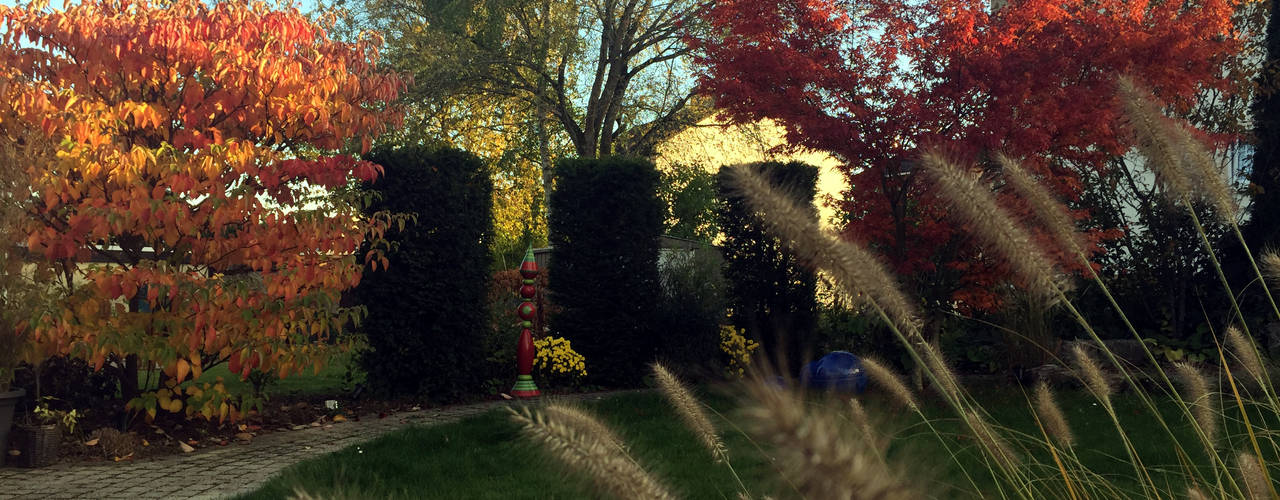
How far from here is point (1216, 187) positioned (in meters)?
2.19

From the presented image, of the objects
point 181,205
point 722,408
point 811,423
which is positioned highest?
point 181,205

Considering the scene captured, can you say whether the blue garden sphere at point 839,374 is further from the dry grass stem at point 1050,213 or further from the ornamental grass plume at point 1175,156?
the dry grass stem at point 1050,213

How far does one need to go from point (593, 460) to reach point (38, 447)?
594cm

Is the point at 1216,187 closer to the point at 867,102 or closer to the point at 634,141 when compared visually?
the point at 867,102

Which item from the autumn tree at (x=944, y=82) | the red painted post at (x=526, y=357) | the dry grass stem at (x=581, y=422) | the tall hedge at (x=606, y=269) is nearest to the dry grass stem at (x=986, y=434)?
the dry grass stem at (x=581, y=422)

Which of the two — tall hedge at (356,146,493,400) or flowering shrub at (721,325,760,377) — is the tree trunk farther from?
tall hedge at (356,146,493,400)

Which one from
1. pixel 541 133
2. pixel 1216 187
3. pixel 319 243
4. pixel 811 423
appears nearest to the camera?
pixel 811 423

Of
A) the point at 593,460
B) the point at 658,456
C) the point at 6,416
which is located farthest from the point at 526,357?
the point at 593,460

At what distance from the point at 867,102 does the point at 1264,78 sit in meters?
4.39

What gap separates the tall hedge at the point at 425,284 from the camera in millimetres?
7965

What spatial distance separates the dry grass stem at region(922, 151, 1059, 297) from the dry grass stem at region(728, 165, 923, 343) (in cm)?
24

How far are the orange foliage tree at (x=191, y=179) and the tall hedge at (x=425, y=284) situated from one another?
3.47 ft

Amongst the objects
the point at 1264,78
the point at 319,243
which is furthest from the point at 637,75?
the point at 319,243

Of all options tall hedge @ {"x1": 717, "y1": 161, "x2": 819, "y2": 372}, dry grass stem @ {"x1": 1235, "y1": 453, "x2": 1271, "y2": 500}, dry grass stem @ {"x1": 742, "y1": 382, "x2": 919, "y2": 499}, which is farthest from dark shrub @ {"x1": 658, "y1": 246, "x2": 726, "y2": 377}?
dry grass stem @ {"x1": 742, "y1": 382, "x2": 919, "y2": 499}
